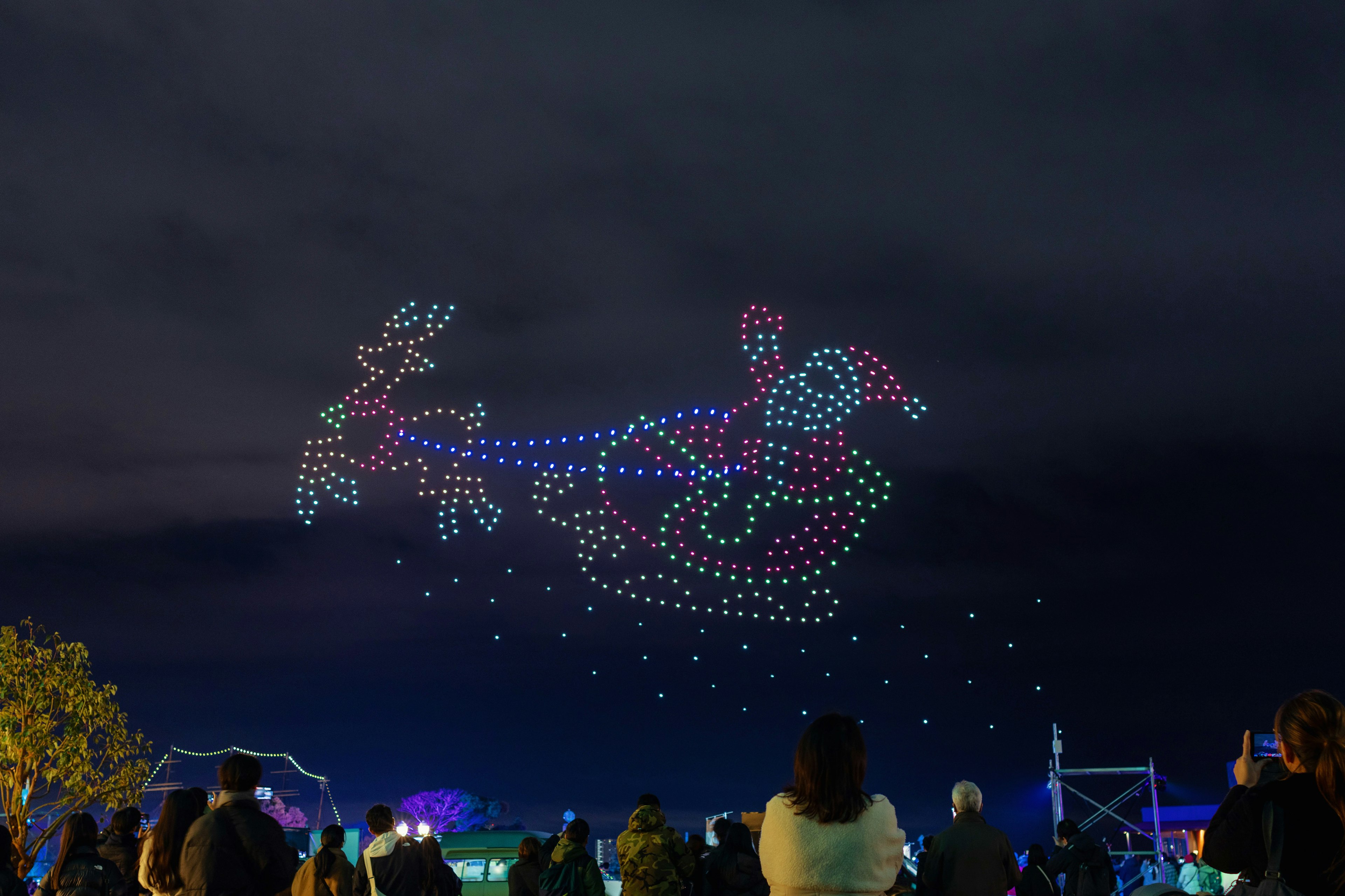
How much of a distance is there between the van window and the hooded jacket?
1174 centimetres

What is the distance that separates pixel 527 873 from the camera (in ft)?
30.5

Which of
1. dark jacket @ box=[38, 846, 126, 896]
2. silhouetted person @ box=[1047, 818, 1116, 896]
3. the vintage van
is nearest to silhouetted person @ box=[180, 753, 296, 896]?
dark jacket @ box=[38, 846, 126, 896]

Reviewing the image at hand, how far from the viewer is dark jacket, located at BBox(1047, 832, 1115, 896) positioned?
29.1ft

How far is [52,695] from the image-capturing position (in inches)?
703

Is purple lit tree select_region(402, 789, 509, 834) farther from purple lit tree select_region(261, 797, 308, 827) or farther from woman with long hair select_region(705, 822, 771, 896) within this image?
woman with long hair select_region(705, 822, 771, 896)

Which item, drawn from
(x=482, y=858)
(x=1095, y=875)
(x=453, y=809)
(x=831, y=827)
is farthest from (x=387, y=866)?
(x=453, y=809)

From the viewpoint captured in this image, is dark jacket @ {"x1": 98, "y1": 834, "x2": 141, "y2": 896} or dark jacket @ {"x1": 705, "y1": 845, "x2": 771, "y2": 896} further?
dark jacket @ {"x1": 705, "y1": 845, "x2": 771, "y2": 896}

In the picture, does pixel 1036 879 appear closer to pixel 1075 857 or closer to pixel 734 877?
pixel 1075 857

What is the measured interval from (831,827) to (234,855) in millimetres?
3011

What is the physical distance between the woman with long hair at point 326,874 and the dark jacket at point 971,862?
417 cm

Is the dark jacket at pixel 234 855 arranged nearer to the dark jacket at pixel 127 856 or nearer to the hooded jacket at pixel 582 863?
the dark jacket at pixel 127 856

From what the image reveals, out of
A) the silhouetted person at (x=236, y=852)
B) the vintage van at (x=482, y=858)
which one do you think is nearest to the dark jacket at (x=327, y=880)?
the silhouetted person at (x=236, y=852)

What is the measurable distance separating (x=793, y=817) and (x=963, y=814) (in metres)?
3.45

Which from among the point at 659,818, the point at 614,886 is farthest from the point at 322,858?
the point at 614,886
